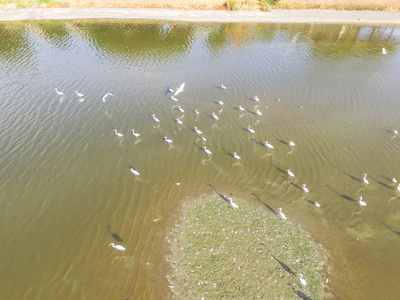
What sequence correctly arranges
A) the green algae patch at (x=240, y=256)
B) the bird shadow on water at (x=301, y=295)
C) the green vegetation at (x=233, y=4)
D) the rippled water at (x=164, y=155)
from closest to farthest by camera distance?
1. the bird shadow on water at (x=301, y=295)
2. the green algae patch at (x=240, y=256)
3. the rippled water at (x=164, y=155)
4. the green vegetation at (x=233, y=4)

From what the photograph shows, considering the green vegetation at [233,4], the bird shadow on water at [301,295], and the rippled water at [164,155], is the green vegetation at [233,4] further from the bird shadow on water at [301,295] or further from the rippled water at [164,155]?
the bird shadow on water at [301,295]

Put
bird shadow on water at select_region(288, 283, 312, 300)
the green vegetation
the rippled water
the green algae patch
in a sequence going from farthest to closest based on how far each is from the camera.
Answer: the green vegetation < the rippled water < the green algae patch < bird shadow on water at select_region(288, 283, 312, 300)

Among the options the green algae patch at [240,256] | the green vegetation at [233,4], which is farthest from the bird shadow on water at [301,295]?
the green vegetation at [233,4]

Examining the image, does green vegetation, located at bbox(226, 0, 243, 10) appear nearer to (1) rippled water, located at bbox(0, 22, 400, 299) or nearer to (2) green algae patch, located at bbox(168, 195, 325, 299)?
(1) rippled water, located at bbox(0, 22, 400, 299)

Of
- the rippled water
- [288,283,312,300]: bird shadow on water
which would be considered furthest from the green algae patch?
the rippled water

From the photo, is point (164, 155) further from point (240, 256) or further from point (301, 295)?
point (301, 295)

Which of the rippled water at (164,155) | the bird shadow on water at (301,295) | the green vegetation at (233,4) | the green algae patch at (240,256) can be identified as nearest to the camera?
the bird shadow on water at (301,295)
